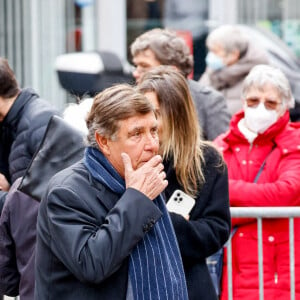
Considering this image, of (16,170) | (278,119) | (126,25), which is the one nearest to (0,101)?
(16,170)

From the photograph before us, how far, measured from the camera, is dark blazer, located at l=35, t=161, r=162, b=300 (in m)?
3.69

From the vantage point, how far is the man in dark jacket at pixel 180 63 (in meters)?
6.05

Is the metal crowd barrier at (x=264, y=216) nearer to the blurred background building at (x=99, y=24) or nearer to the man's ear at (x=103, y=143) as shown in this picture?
the man's ear at (x=103, y=143)

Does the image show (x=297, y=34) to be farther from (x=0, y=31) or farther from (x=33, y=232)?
(x=33, y=232)

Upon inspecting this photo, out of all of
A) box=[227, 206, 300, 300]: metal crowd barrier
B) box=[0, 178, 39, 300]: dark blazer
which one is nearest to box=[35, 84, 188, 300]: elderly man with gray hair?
box=[0, 178, 39, 300]: dark blazer

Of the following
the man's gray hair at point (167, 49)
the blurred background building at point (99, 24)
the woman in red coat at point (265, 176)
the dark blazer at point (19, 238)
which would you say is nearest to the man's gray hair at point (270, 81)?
the woman in red coat at point (265, 176)

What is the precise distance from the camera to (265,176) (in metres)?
5.24

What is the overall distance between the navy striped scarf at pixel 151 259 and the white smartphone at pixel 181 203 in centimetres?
57

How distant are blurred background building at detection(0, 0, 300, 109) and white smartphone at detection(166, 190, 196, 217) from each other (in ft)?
25.7

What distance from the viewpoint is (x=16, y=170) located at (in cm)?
524

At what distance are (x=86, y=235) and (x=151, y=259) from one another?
267 mm

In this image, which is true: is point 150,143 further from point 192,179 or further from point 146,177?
point 192,179

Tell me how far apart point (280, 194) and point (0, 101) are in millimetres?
1464

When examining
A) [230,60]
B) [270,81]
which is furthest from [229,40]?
[270,81]
